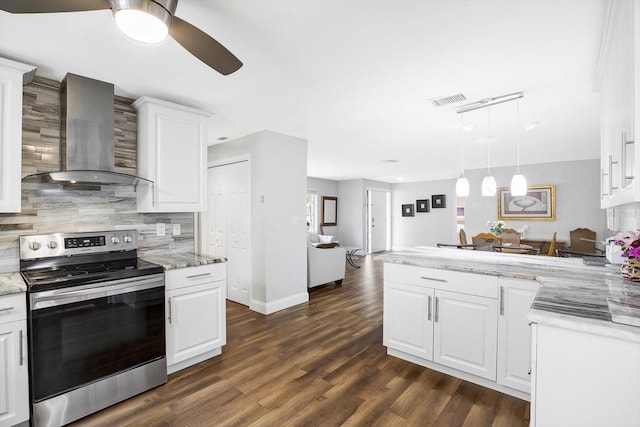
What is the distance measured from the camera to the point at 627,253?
62.6 inches

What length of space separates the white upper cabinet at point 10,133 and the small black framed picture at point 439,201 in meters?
8.87

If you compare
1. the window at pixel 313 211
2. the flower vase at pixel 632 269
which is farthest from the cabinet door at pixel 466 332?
the window at pixel 313 211

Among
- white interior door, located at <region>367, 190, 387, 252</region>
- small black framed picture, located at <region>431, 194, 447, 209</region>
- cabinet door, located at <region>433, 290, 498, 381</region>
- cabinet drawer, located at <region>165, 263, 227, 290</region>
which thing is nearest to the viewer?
cabinet door, located at <region>433, 290, 498, 381</region>

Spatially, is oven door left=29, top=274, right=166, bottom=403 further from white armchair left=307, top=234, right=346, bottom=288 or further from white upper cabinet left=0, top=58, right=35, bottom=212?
white armchair left=307, top=234, right=346, bottom=288

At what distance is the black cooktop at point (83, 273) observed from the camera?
183 centimetres

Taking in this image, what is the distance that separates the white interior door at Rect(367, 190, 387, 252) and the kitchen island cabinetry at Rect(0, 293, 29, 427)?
27.1ft

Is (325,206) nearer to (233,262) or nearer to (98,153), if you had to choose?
(233,262)

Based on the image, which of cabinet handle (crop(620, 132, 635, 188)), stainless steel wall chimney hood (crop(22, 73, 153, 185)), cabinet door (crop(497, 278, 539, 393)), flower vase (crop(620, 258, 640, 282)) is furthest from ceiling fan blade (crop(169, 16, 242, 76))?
flower vase (crop(620, 258, 640, 282))

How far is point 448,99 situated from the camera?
110 inches

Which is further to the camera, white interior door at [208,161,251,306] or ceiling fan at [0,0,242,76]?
white interior door at [208,161,251,306]

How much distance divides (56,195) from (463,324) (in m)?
3.32

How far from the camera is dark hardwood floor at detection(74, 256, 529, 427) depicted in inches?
76.0

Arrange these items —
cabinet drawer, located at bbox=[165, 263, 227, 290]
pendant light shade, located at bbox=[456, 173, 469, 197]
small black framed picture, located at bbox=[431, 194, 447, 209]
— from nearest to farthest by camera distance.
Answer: cabinet drawer, located at bbox=[165, 263, 227, 290] → pendant light shade, located at bbox=[456, 173, 469, 197] → small black framed picture, located at bbox=[431, 194, 447, 209]

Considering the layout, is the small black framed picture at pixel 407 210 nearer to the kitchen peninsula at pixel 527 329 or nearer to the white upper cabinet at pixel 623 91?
the kitchen peninsula at pixel 527 329
